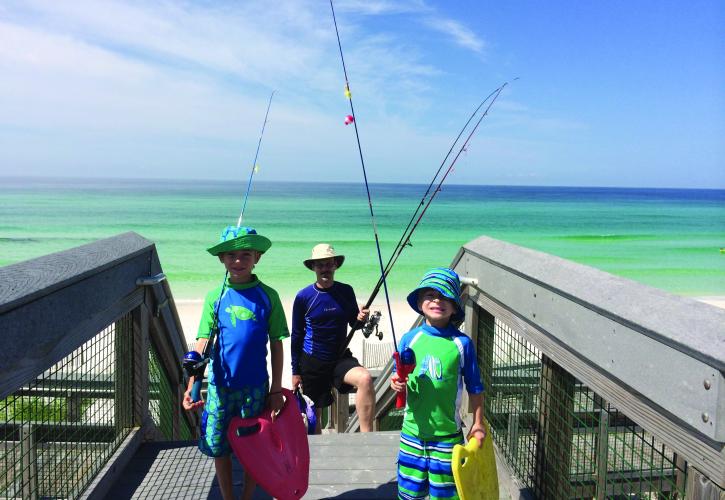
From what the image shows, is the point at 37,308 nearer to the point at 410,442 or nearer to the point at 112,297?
the point at 112,297

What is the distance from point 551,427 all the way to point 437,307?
662 millimetres

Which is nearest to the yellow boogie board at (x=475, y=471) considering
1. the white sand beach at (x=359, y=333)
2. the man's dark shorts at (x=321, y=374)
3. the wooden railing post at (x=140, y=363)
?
the man's dark shorts at (x=321, y=374)

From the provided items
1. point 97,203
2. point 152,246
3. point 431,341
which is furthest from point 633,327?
point 97,203

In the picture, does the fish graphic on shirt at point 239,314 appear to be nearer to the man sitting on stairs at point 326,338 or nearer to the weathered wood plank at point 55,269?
the weathered wood plank at point 55,269

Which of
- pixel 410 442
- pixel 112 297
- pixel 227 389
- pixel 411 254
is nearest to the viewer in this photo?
pixel 410 442

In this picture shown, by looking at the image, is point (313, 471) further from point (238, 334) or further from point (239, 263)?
point (239, 263)

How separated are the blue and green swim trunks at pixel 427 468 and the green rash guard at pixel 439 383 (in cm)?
3

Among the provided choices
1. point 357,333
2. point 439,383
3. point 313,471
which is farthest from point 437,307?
point 357,333

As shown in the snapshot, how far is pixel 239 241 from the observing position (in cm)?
237

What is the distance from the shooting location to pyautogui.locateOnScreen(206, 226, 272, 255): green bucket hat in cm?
234

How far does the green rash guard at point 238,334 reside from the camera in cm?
235

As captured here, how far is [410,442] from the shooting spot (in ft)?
7.20

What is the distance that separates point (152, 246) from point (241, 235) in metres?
0.98

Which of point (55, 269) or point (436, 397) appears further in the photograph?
point (436, 397)
